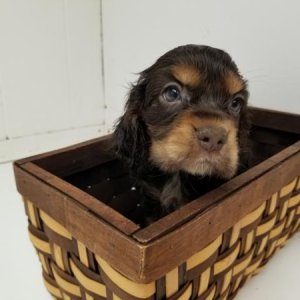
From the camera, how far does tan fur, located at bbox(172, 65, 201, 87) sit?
78 cm

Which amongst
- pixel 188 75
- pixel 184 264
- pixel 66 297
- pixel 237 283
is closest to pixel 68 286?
pixel 66 297

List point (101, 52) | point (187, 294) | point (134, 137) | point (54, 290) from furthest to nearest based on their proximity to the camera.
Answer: point (101, 52)
point (134, 137)
point (54, 290)
point (187, 294)

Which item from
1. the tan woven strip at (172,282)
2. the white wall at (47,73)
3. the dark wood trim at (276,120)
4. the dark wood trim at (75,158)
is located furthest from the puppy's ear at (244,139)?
the white wall at (47,73)

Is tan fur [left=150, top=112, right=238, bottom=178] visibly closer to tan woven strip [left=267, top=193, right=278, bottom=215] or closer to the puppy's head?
the puppy's head

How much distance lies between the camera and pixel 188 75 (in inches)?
30.8

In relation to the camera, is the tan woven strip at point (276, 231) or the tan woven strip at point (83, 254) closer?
the tan woven strip at point (83, 254)

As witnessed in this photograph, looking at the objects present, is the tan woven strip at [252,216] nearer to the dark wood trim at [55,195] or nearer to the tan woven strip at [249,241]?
the tan woven strip at [249,241]

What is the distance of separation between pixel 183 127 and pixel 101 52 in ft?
4.36

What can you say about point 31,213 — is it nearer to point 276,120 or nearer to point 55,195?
point 55,195

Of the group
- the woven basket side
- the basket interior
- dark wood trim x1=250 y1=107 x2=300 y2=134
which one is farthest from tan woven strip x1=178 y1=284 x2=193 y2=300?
dark wood trim x1=250 y1=107 x2=300 y2=134

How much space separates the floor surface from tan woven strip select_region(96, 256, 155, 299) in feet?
1.36

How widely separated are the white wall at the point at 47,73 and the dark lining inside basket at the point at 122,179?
784 mm

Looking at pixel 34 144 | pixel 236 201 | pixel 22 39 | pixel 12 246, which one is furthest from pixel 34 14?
pixel 236 201

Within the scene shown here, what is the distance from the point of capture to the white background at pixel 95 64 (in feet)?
3.29
